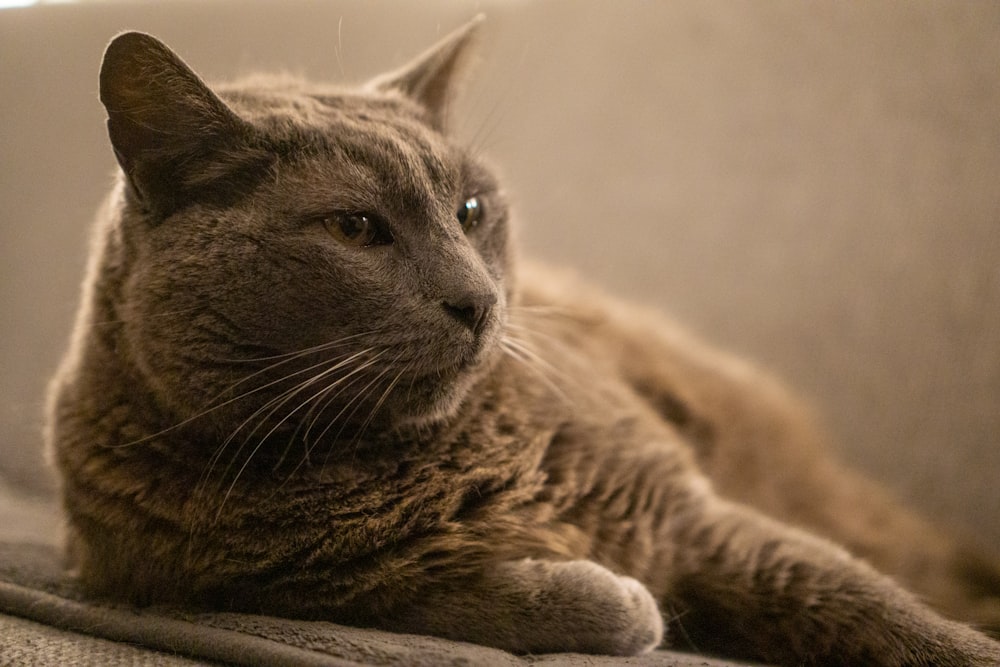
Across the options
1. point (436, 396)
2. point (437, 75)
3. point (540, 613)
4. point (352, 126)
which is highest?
point (437, 75)

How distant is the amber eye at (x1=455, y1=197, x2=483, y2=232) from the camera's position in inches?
40.7

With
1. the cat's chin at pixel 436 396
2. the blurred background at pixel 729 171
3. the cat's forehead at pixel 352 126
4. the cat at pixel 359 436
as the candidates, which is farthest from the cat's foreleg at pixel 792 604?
the blurred background at pixel 729 171

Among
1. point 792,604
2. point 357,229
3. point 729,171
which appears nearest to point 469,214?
point 357,229

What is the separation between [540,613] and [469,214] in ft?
1.61

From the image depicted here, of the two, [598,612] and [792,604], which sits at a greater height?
[792,604]

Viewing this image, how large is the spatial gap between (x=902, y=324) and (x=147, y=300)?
138 cm

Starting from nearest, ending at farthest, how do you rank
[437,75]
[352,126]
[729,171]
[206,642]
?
[206,642], [352,126], [437,75], [729,171]

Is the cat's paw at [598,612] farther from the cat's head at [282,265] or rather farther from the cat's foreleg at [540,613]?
the cat's head at [282,265]

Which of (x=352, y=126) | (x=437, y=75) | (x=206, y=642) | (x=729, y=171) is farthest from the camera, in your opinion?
(x=729, y=171)

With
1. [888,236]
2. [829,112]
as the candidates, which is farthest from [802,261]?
[829,112]

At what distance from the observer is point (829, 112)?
5.34ft

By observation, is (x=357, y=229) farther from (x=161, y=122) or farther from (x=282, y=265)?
(x=161, y=122)

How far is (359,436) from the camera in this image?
37.9 inches

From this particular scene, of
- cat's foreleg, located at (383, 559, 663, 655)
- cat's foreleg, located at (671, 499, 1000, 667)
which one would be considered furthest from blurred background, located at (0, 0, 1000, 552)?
cat's foreleg, located at (383, 559, 663, 655)
